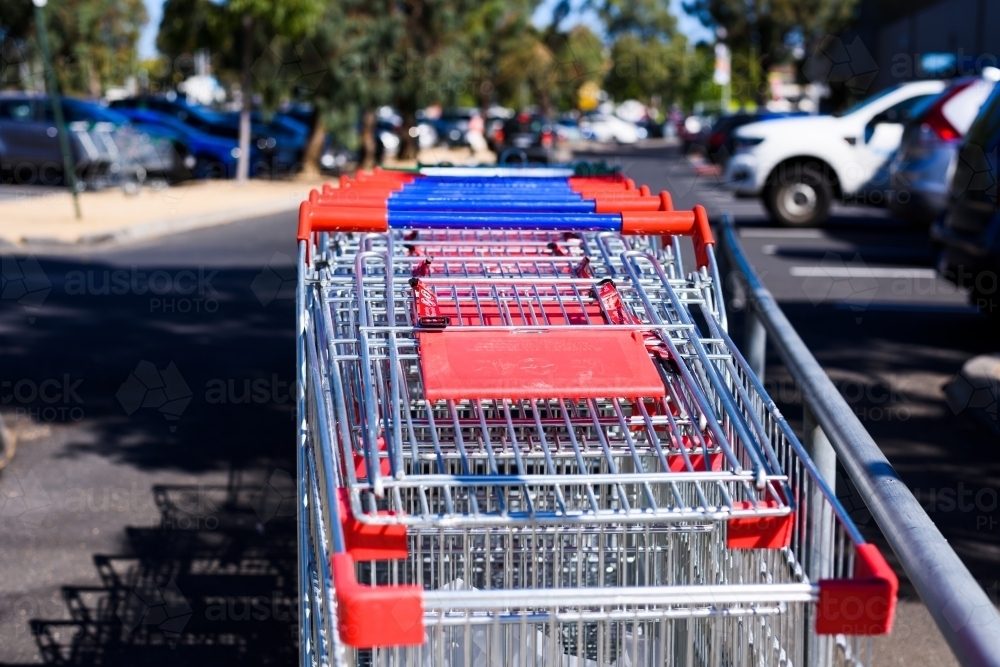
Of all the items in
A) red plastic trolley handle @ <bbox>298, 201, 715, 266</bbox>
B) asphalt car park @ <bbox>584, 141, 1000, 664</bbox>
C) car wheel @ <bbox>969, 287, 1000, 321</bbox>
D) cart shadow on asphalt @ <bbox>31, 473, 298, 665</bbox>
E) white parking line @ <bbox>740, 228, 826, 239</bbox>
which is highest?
red plastic trolley handle @ <bbox>298, 201, 715, 266</bbox>

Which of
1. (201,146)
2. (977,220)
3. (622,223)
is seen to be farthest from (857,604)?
(201,146)

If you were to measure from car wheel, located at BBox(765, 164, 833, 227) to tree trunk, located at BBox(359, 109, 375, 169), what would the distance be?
1233 centimetres

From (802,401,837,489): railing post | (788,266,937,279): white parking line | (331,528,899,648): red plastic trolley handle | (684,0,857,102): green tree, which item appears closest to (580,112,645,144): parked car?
(684,0,857,102): green tree

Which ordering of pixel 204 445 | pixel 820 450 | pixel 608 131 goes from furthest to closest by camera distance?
pixel 608 131, pixel 204 445, pixel 820 450

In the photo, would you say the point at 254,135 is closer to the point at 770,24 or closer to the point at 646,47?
the point at 770,24

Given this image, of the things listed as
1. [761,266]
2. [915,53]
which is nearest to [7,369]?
[761,266]

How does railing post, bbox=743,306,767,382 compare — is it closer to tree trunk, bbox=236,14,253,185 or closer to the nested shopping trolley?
the nested shopping trolley

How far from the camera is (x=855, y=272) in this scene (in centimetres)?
1124

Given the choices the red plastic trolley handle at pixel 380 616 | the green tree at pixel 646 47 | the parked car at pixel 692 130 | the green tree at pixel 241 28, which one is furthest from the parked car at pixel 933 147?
the green tree at pixel 646 47

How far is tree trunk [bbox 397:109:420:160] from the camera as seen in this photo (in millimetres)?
27431

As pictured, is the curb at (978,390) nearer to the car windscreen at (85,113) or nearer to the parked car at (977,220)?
the parked car at (977,220)

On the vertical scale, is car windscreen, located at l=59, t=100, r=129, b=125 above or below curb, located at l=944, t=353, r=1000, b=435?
above

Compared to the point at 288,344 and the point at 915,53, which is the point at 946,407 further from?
the point at 915,53

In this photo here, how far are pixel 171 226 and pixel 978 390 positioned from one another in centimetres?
1098
